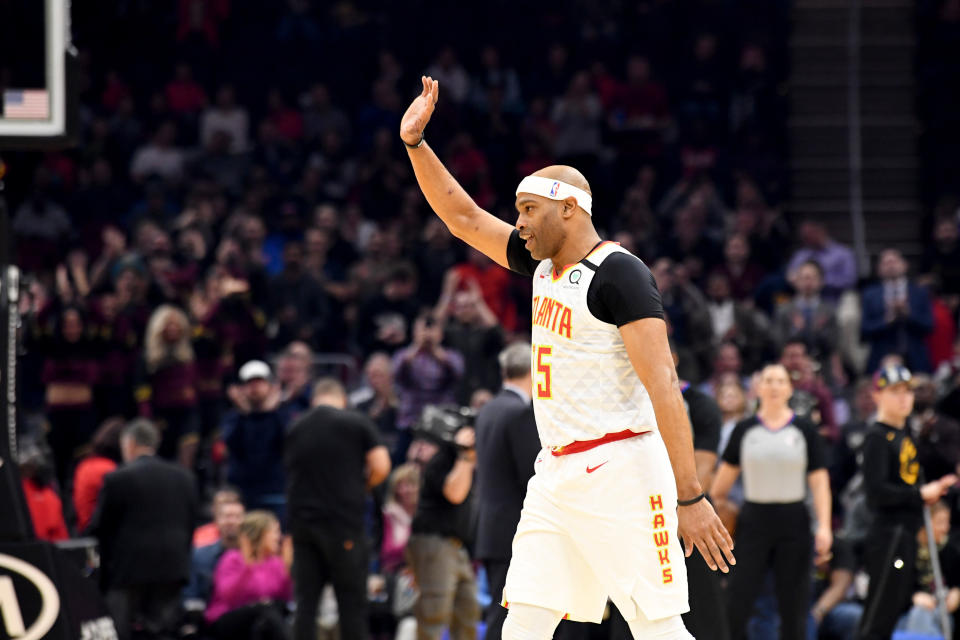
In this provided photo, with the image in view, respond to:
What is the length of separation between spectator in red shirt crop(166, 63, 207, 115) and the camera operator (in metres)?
9.90

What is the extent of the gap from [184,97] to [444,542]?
34.0 feet

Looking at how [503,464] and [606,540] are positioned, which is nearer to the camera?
[606,540]

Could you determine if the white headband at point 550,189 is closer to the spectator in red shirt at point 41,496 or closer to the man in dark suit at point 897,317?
the spectator in red shirt at point 41,496

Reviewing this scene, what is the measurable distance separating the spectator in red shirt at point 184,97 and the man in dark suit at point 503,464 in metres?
11.0

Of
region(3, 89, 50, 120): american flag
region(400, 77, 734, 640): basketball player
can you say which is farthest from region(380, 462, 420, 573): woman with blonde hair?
region(400, 77, 734, 640): basketball player

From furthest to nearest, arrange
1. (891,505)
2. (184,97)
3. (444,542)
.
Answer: (184,97) < (444,542) < (891,505)

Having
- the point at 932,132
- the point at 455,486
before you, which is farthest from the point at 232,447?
the point at 932,132

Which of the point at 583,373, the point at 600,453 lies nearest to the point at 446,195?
the point at 583,373

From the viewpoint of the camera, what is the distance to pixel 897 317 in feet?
49.8

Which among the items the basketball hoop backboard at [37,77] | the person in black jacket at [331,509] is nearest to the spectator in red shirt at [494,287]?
the person in black jacket at [331,509]

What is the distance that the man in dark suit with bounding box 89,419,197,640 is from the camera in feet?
35.2

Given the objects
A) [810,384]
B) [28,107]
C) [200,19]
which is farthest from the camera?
[200,19]

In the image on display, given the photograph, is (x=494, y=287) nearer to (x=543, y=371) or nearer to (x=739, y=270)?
(x=739, y=270)

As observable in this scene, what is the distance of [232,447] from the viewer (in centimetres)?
1317
